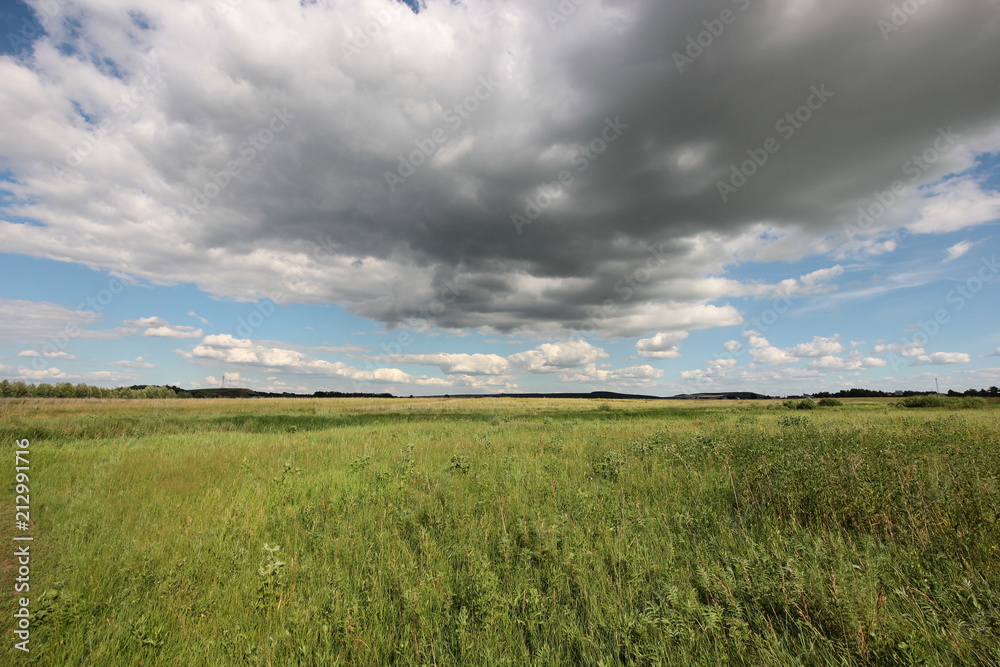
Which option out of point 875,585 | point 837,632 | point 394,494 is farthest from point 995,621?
point 394,494

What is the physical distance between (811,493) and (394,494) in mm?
8506

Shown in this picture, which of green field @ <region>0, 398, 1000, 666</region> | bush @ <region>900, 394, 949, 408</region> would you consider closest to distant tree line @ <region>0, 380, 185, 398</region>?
green field @ <region>0, 398, 1000, 666</region>

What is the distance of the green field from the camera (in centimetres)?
404

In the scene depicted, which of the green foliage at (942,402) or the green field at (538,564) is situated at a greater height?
the green foliage at (942,402)

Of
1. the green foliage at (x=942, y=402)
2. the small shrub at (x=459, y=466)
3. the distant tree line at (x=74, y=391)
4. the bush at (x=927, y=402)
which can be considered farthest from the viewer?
the distant tree line at (x=74, y=391)

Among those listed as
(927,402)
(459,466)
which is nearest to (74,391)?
(459,466)

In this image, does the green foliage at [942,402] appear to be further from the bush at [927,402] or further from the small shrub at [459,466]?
the small shrub at [459,466]

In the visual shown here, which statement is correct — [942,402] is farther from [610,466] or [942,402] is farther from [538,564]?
[538,564]

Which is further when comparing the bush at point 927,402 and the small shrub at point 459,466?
the bush at point 927,402

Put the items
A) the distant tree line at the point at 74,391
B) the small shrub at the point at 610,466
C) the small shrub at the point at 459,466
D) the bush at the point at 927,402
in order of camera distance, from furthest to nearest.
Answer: the distant tree line at the point at 74,391, the bush at the point at 927,402, the small shrub at the point at 459,466, the small shrub at the point at 610,466

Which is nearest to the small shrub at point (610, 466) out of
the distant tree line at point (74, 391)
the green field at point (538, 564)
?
the green field at point (538, 564)

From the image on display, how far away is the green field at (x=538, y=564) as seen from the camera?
404 cm

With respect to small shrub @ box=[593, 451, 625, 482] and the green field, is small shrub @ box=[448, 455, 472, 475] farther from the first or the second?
small shrub @ box=[593, 451, 625, 482]

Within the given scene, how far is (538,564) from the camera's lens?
596cm
